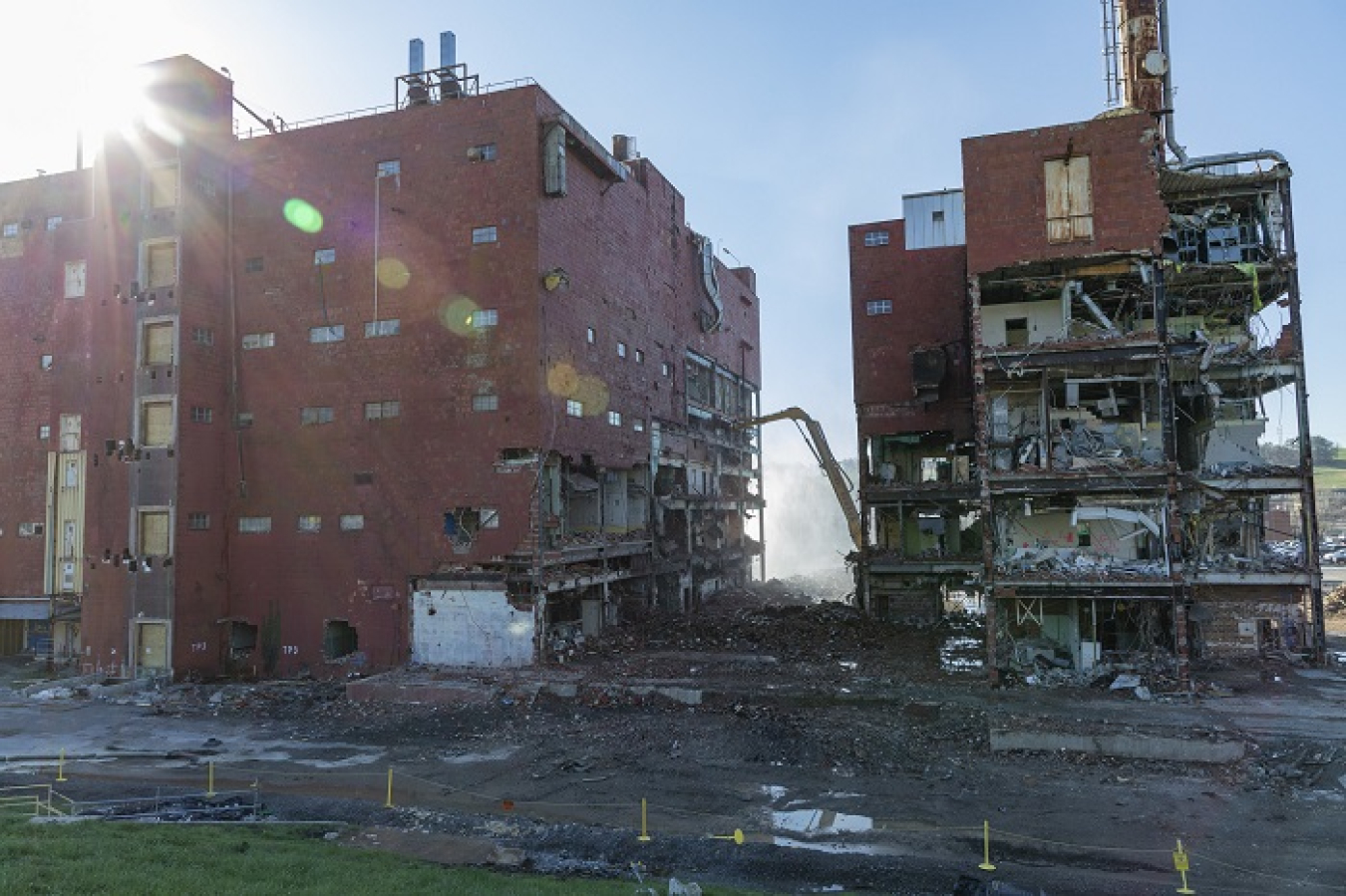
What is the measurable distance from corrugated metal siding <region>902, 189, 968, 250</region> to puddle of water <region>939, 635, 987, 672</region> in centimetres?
1906

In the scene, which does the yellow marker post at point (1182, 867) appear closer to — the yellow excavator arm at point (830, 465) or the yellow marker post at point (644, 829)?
the yellow marker post at point (644, 829)

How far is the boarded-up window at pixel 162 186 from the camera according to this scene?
3878 centimetres

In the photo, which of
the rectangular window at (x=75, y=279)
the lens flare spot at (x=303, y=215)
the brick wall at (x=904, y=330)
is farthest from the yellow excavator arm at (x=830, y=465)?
the rectangular window at (x=75, y=279)

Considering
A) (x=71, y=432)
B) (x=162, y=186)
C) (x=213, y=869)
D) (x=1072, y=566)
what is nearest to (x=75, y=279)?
(x=71, y=432)

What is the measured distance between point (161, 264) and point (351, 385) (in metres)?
10.2

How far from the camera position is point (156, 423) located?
37.8 meters

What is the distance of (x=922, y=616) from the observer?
43.5 metres

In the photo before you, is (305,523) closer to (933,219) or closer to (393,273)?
(393,273)

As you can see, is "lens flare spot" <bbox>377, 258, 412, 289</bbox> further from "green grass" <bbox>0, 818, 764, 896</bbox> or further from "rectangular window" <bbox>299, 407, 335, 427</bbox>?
"green grass" <bbox>0, 818, 764, 896</bbox>

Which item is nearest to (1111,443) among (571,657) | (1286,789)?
(1286,789)

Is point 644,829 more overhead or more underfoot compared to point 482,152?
more underfoot

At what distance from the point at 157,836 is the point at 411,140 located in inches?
1136

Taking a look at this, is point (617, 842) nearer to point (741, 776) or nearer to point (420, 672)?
point (741, 776)

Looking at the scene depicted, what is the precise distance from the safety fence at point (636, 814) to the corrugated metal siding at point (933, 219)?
33.2m
